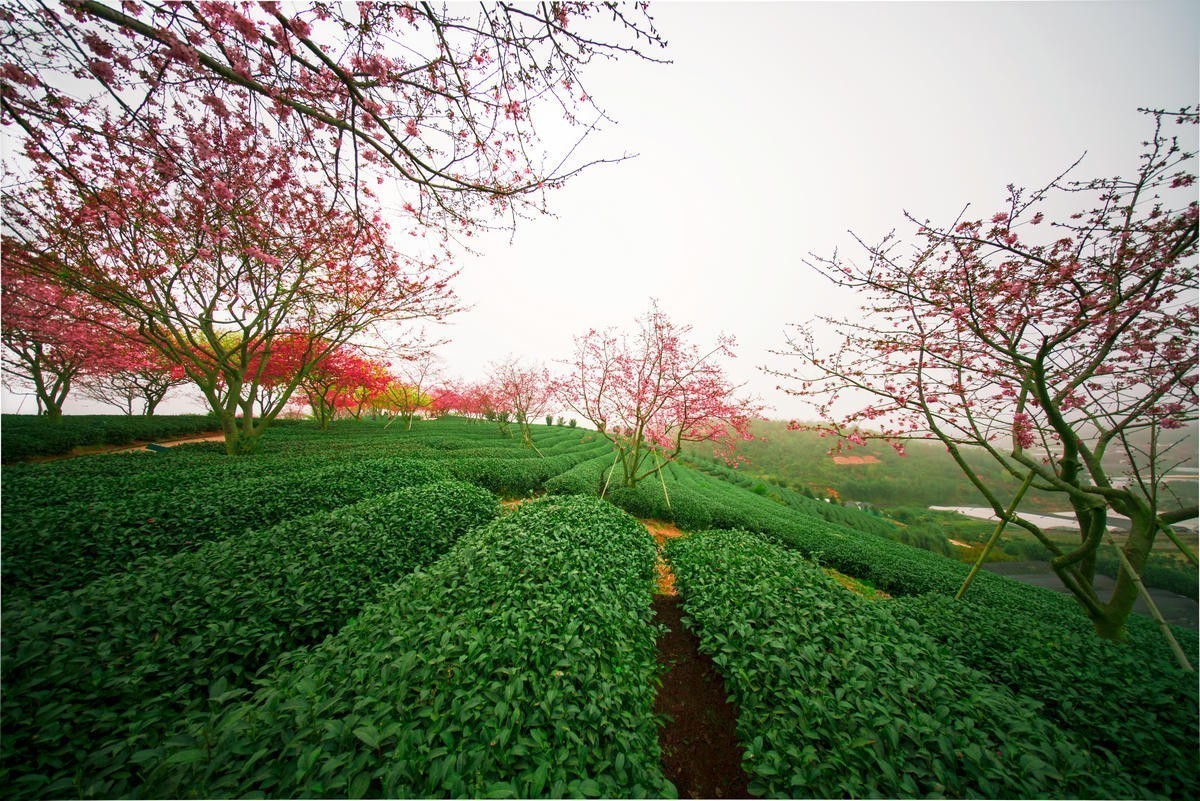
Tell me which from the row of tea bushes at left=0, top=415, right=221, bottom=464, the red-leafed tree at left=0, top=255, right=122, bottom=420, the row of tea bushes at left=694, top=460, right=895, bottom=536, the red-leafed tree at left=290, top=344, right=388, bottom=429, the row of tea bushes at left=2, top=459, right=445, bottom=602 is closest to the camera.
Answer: the row of tea bushes at left=2, top=459, right=445, bottom=602

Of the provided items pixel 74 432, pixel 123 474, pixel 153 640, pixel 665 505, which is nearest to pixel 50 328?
pixel 74 432

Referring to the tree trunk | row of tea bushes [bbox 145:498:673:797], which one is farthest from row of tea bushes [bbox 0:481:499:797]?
the tree trunk

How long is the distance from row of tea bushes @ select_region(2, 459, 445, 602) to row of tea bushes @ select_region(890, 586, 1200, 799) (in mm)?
8426

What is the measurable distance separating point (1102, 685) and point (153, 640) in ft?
25.6

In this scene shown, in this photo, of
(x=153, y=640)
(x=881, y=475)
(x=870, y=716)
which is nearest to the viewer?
(x=870, y=716)

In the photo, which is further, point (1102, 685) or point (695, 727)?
point (695, 727)

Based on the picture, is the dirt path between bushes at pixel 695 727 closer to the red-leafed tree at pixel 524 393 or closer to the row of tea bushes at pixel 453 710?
the row of tea bushes at pixel 453 710

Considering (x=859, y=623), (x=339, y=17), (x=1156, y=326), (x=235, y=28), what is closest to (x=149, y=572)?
(x=235, y=28)

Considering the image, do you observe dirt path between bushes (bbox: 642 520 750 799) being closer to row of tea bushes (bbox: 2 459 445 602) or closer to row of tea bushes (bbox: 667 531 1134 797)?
row of tea bushes (bbox: 667 531 1134 797)

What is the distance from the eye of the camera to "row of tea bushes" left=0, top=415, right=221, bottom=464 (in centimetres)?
1104

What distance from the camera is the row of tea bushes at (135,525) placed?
11.7 feet

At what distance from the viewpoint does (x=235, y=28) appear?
279cm

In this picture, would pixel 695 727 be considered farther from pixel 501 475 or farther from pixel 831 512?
pixel 831 512

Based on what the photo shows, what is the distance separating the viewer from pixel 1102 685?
2.88 meters
